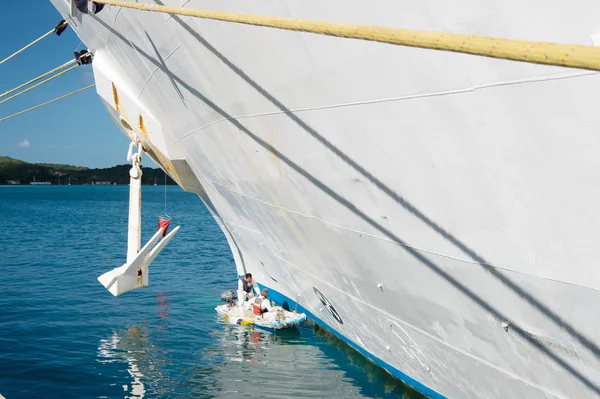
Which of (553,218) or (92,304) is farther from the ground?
(553,218)

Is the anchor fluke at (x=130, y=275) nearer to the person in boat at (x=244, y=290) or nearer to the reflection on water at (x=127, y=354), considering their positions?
the reflection on water at (x=127, y=354)

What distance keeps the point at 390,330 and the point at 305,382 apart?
3.80 m

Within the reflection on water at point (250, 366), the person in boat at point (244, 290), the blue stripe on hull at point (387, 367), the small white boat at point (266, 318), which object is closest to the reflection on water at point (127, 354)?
the reflection on water at point (250, 366)

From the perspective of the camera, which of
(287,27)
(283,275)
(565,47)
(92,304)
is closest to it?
(565,47)

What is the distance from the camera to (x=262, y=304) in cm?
1477

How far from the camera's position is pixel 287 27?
3229mm

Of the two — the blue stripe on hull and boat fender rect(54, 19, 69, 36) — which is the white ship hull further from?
boat fender rect(54, 19, 69, 36)

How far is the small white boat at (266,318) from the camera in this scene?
1389 cm

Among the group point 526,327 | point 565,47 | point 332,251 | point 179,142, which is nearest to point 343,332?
point 332,251

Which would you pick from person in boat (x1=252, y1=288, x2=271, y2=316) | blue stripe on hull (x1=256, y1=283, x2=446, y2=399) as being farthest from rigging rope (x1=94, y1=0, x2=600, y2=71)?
person in boat (x1=252, y1=288, x2=271, y2=316)

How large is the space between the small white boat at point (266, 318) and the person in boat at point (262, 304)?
0.40 ft

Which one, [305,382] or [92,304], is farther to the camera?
[92,304]

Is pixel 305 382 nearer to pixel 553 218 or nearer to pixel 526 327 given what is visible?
pixel 526 327

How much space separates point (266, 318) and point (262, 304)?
607mm
